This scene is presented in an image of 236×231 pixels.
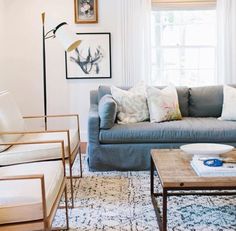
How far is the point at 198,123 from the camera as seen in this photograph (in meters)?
3.91

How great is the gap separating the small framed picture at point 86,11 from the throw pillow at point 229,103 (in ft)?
6.62

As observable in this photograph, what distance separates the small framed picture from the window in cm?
82

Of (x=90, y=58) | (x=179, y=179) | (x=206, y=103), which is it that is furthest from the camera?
→ (x=90, y=58)

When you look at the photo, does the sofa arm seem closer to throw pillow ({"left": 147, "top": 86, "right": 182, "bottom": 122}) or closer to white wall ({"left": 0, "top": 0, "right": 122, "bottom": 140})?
throw pillow ({"left": 147, "top": 86, "right": 182, "bottom": 122})

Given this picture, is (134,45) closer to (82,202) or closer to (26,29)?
(26,29)

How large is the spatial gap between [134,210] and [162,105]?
1478 millimetres

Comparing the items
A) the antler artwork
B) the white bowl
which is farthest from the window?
the white bowl

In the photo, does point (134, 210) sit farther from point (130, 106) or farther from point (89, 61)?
point (89, 61)

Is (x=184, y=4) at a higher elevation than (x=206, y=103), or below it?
higher

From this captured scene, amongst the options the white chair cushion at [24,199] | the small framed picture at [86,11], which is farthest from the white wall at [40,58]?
the white chair cushion at [24,199]

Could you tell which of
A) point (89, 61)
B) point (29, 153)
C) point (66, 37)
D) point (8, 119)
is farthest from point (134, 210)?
point (89, 61)

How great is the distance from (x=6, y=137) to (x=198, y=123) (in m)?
1.99

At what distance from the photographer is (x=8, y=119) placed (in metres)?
3.11

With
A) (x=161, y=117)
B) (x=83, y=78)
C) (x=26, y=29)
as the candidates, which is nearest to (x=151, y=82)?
(x=83, y=78)
